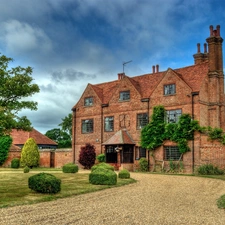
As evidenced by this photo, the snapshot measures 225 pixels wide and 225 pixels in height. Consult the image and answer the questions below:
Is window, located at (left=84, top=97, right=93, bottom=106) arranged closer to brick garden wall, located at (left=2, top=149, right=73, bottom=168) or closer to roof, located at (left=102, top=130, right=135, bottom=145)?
roof, located at (left=102, top=130, right=135, bottom=145)

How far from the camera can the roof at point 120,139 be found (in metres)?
32.5

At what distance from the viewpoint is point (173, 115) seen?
100 ft

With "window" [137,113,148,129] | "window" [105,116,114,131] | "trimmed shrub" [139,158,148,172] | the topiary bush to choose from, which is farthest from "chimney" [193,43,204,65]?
the topiary bush

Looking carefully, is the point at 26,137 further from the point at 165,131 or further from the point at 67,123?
the point at 165,131

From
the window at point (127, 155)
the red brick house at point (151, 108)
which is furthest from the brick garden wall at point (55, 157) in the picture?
the window at point (127, 155)

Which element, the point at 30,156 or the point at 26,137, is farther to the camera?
the point at 26,137

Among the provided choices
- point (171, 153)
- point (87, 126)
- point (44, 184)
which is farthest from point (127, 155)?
point (44, 184)

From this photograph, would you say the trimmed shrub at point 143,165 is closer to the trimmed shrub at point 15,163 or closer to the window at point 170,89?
the window at point 170,89

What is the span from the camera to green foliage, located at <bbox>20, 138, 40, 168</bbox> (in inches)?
1500

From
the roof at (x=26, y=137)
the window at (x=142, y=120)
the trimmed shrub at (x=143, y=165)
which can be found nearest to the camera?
the trimmed shrub at (x=143, y=165)

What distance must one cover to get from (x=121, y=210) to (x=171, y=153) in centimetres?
2011

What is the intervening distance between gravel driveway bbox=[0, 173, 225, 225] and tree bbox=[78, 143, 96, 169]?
815 inches

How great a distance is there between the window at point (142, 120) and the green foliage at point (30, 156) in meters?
13.9

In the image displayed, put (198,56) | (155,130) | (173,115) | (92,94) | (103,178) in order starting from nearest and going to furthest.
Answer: (103,178) → (173,115) → (155,130) → (92,94) → (198,56)
